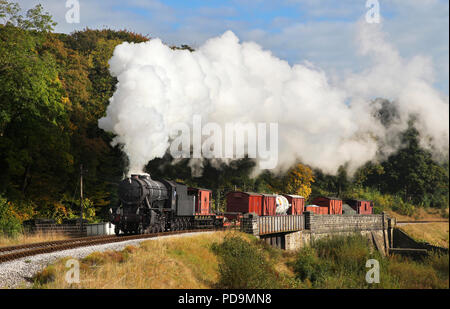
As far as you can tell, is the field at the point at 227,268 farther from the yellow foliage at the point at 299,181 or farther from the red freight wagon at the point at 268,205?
the yellow foliage at the point at 299,181

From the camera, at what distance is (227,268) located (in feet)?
55.2

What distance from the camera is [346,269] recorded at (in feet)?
78.6

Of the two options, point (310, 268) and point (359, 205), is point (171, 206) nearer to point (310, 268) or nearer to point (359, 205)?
point (310, 268)

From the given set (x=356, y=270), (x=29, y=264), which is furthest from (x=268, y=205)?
(x=29, y=264)

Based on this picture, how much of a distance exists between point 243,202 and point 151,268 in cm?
2097

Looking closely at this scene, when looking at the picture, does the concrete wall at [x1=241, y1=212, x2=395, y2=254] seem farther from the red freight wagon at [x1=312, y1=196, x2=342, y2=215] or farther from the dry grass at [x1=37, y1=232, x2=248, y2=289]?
the dry grass at [x1=37, y1=232, x2=248, y2=289]

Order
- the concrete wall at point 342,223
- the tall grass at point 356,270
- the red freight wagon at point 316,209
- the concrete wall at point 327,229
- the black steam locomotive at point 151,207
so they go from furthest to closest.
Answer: the red freight wagon at point 316,209 → the concrete wall at point 342,223 → the concrete wall at point 327,229 → the black steam locomotive at point 151,207 → the tall grass at point 356,270

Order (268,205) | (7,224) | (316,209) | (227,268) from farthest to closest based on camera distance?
(316,209) → (268,205) → (7,224) → (227,268)

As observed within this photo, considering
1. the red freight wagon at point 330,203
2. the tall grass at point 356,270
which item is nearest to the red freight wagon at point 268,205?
the tall grass at point 356,270

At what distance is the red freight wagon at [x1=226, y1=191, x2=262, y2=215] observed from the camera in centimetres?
Result: 3506

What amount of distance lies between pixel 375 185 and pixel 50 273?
70147 mm

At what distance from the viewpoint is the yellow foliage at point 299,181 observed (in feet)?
195

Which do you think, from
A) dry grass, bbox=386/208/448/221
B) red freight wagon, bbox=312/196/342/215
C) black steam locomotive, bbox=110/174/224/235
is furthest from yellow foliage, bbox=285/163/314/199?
black steam locomotive, bbox=110/174/224/235

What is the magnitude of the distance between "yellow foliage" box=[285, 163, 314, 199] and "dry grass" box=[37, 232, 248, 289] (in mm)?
40201
